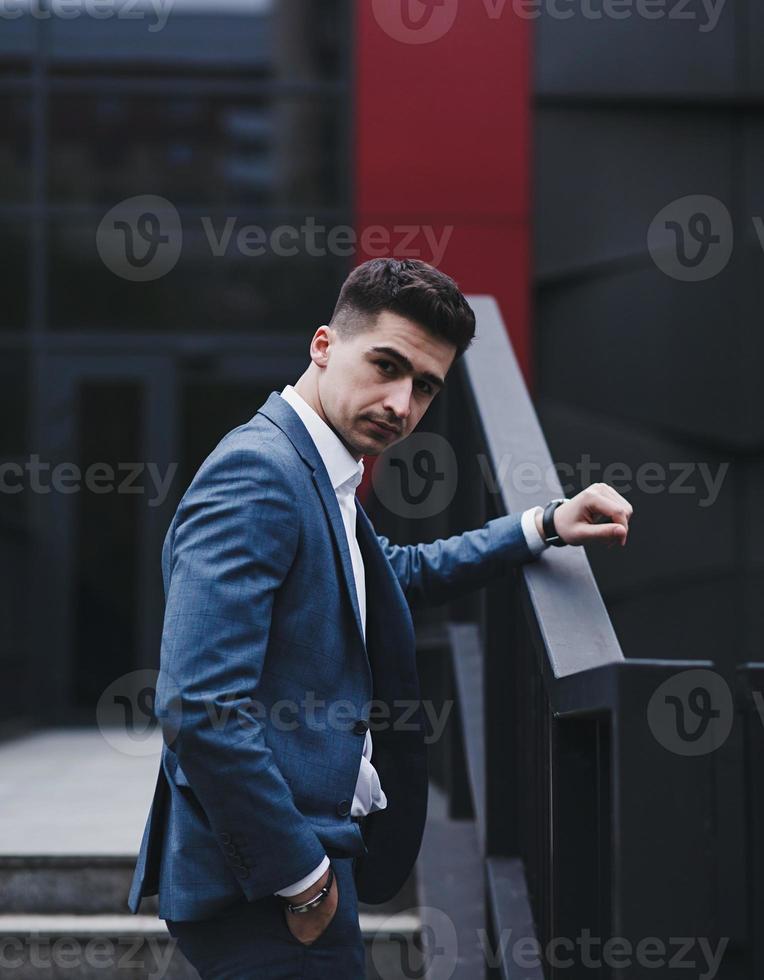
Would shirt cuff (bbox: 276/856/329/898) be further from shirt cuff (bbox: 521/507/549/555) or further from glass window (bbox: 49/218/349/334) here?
glass window (bbox: 49/218/349/334)

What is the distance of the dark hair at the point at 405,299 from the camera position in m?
1.87

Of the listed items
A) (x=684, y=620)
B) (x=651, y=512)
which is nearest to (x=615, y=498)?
(x=651, y=512)

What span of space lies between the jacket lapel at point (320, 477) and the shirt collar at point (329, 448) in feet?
0.06

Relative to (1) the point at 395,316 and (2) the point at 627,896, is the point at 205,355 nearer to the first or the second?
(1) the point at 395,316

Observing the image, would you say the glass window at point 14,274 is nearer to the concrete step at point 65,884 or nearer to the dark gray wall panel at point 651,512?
the dark gray wall panel at point 651,512

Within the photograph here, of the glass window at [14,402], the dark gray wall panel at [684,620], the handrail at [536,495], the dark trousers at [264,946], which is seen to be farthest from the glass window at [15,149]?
the dark trousers at [264,946]

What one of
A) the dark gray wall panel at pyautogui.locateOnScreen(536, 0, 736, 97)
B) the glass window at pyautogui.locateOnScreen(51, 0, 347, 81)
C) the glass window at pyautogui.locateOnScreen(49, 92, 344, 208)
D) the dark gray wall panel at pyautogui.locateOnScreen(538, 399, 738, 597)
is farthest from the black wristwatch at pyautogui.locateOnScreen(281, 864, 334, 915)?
the glass window at pyautogui.locateOnScreen(51, 0, 347, 81)

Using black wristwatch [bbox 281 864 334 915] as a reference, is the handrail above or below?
above

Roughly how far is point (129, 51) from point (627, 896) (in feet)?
26.0

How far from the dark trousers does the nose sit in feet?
2.24

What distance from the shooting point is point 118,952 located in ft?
9.32

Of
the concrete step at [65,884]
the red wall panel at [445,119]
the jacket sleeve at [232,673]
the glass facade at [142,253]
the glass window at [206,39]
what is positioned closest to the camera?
the jacket sleeve at [232,673]

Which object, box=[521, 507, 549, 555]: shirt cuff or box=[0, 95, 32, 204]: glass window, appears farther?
box=[0, 95, 32, 204]: glass window

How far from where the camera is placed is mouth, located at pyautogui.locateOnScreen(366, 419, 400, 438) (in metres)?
1.89
